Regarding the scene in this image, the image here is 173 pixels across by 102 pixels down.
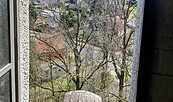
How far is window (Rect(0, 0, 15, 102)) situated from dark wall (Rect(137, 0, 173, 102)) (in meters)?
0.55

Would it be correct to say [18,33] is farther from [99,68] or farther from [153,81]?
[99,68]

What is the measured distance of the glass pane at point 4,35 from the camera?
82cm


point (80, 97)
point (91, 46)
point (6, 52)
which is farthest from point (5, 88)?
point (91, 46)

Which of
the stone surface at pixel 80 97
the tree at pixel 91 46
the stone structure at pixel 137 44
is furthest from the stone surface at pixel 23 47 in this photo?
the tree at pixel 91 46

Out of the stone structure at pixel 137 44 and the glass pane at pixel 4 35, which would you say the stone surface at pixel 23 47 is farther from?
the stone structure at pixel 137 44

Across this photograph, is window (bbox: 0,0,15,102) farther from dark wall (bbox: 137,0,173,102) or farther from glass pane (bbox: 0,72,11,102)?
dark wall (bbox: 137,0,173,102)

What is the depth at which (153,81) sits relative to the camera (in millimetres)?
1072

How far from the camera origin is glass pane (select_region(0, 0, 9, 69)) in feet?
2.68

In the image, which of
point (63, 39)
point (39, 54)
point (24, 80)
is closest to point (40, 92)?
point (39, 54)

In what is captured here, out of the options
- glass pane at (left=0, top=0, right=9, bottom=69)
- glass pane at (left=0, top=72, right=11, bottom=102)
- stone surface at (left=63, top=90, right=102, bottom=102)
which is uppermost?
glass pane at (left=0, top=0, right=9, bottom=69)

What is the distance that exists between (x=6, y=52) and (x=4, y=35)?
2.6 inches

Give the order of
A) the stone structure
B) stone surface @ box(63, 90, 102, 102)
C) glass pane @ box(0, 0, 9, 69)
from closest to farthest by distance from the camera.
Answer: glass pane @ box(0, 0, 9, 69) → the stone structure → stone surface @ box(63, 90, 102, 102)

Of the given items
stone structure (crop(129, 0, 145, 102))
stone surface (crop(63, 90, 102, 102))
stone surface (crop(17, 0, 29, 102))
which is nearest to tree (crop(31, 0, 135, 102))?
stone surface (crop(63, 90, 102, 102))

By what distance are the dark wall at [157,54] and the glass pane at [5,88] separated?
57 cm
